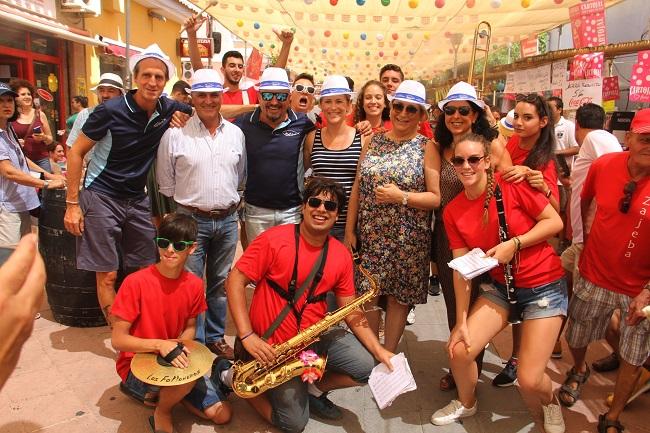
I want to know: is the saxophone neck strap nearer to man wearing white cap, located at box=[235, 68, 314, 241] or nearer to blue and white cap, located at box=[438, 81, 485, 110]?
man wearing white cap, located at box=[235, 68, 314, 241]

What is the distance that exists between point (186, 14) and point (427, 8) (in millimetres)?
10344

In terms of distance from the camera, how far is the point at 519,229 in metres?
3.00

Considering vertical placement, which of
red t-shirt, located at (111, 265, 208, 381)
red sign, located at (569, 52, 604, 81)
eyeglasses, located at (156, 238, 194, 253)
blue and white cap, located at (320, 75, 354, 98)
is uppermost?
red sign, located at (569, 52, 604, 81)

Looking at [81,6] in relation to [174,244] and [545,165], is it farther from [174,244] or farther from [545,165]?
[545,165]

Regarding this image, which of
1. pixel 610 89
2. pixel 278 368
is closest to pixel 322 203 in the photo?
pixel 278 368

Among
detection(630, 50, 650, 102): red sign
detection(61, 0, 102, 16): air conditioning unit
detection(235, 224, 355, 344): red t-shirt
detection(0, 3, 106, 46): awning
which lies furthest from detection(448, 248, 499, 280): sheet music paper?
detection(61, 0, 102, 16): air conditioning unit

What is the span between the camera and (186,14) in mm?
16297

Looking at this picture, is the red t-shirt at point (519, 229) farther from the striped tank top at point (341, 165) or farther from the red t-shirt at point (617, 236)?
the striped tank top at point (341, 165)

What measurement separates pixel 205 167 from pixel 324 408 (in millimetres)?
1921

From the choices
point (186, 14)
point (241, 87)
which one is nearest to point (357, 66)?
point (186, 14)

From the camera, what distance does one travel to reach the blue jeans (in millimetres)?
3732

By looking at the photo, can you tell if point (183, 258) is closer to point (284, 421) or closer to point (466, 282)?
point (284, 421)

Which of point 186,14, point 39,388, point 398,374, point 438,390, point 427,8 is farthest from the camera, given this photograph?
point 186,14

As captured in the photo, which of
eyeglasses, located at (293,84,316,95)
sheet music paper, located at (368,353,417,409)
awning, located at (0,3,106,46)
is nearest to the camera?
sheet music paper, located at (368,353,417,409)
